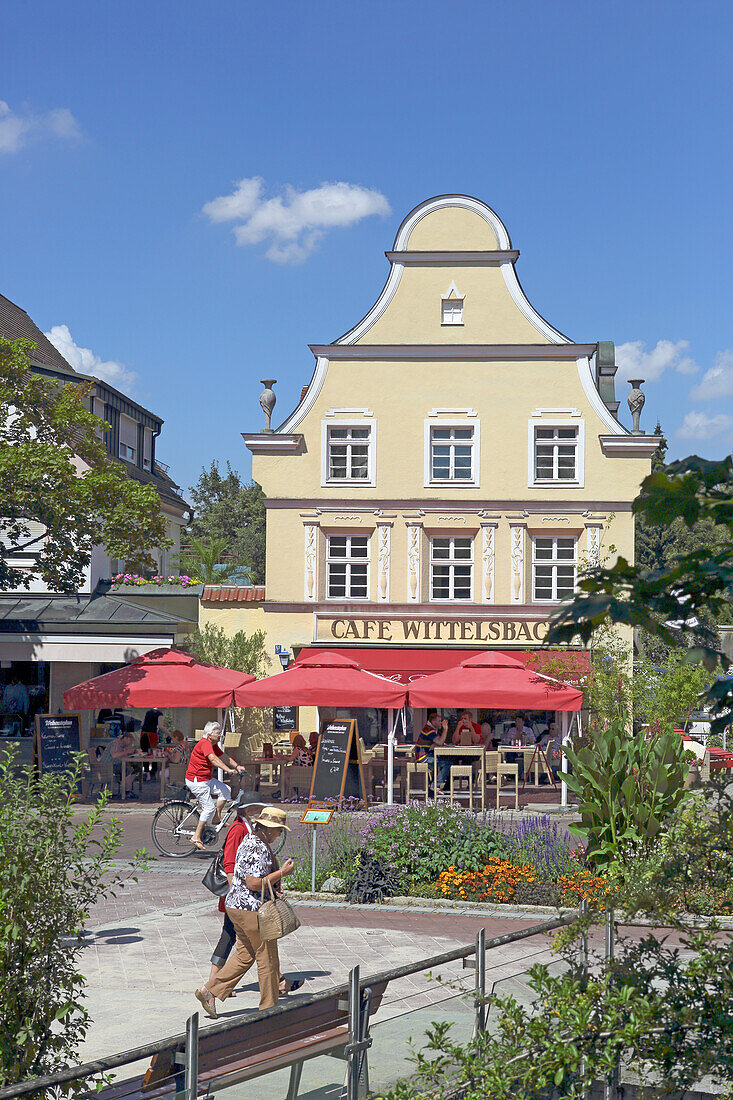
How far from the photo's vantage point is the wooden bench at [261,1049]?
4891mm

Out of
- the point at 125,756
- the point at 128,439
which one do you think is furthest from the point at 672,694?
the point at 128,439

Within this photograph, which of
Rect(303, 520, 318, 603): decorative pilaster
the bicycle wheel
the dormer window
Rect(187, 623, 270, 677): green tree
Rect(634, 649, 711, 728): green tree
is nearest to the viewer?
the bicycle wheel

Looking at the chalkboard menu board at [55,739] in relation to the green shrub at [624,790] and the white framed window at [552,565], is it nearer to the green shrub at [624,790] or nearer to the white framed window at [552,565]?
the green shrub at [624,790]

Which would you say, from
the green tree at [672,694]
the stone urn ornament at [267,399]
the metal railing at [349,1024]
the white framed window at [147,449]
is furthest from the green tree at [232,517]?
the metal railing at [349,1024]

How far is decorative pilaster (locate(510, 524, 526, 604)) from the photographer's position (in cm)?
2955

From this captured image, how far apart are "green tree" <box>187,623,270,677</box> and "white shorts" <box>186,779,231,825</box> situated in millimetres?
12536

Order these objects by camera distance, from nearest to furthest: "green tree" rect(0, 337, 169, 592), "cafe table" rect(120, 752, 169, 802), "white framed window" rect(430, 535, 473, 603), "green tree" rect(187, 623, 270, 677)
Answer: "green tree" rect(0, 337, 169, 592), "cafe table" rect(120, 752, 169, 802), "green tree" rect(187, 623, 270, 677), "white framed window" rect(430, 535, 473, 603)

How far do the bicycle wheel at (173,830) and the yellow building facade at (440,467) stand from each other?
12363 mm

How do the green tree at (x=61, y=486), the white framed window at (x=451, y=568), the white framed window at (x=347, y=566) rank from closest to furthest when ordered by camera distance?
the green tree at (x=61, y=486)
the white framed window at (x=451, y=568)
the white framed window at (x=347, y=566)

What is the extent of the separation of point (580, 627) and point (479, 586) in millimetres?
25440

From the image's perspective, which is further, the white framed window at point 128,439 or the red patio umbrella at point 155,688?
the white framed window at point 128,439

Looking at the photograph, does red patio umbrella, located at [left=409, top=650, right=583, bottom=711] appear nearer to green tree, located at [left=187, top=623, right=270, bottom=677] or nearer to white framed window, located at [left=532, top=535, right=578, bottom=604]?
white framed window, located at [left=532, top=535, right=578, bottom=604]

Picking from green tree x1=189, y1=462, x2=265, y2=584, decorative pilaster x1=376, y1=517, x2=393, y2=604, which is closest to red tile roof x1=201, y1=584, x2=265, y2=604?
decorative pilaster x1=376, y1=517, x2=393, y2=604

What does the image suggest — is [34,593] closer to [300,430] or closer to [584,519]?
[300,430]
